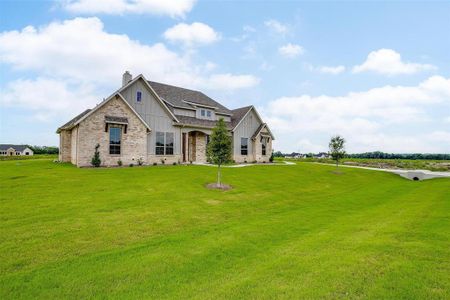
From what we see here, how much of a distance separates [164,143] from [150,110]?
3.74m

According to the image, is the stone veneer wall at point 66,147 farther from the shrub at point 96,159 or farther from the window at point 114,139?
the shrub at point 96,159

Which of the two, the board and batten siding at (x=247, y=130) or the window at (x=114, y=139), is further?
the board and batten siding at (x=247, y=130)

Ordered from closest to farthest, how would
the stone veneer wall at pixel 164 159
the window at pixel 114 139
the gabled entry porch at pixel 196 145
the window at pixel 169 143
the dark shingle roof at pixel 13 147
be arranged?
the window at pixel 114 139 → the stone veneer wall at pixel 164 159 → the window at pixel 169 143 → the gabled entry porch at pixel 196 145 → the dark shingle roof at pixel 13 147

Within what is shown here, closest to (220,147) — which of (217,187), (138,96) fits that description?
(217,187)

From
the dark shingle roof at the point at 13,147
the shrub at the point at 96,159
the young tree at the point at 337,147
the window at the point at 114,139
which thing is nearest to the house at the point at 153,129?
the window at the point at 114,139

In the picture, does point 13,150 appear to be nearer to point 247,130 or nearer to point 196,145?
point 196,145

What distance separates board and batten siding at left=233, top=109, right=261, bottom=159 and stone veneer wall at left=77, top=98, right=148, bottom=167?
12401 mm

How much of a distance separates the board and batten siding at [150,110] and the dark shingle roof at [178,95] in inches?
112

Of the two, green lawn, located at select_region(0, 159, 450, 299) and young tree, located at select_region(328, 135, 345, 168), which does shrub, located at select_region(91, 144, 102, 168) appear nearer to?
green lawn, located at select_region(0, 159, 450, 299)

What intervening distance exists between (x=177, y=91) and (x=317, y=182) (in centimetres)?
2123

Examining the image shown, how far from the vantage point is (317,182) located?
2131cm

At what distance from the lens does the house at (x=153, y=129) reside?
22.0 m

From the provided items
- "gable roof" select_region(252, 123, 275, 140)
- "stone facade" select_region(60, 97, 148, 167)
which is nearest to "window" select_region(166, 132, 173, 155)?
"stone facade" select_region(60, 97, 148, 167)

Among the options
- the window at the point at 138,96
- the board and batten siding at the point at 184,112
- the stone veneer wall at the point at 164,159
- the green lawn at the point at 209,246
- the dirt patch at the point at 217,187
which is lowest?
the green lawn at the point at 209,246
